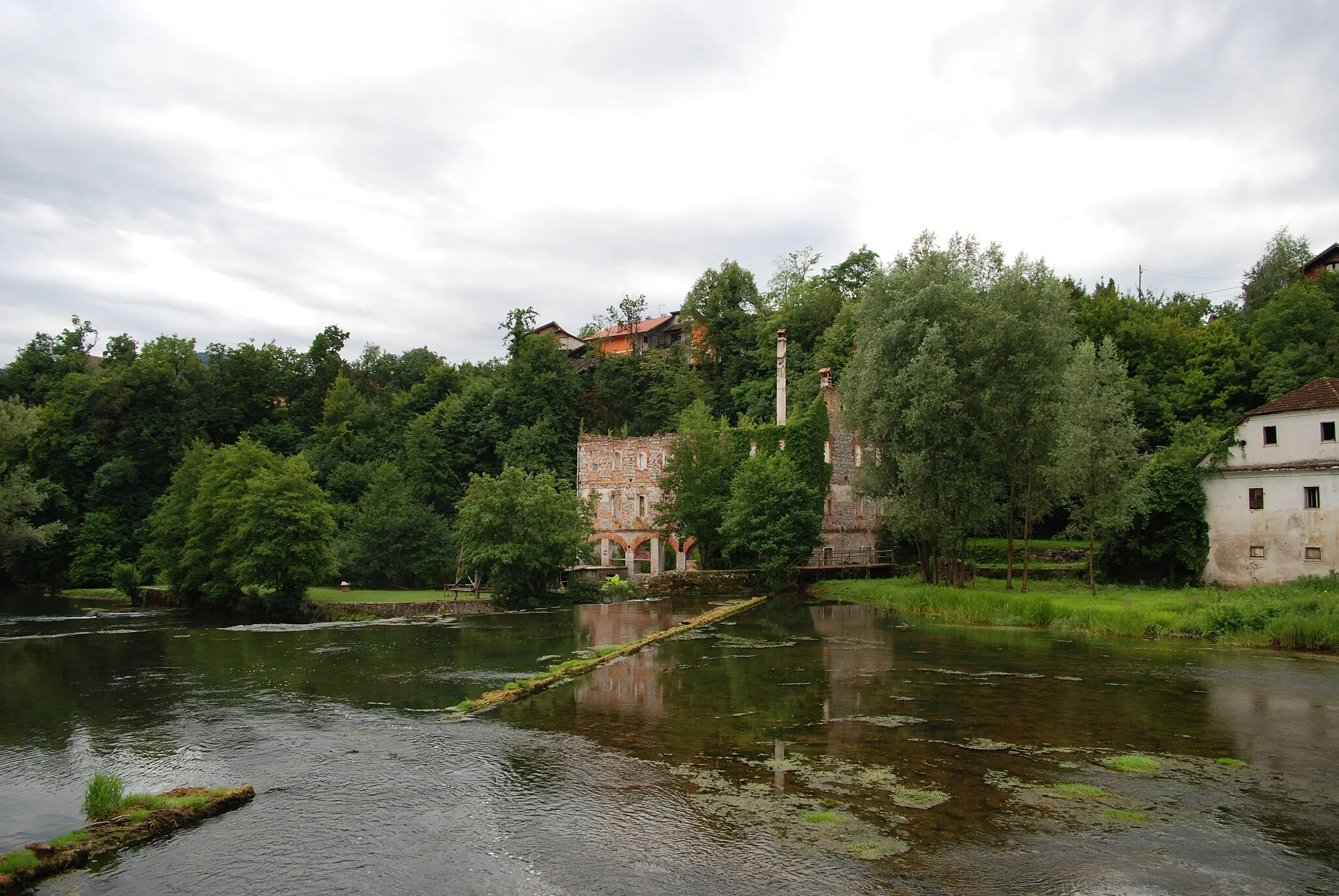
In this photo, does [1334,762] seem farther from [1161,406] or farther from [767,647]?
[1161,406]

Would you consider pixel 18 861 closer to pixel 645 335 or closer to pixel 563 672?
pixel 563 672

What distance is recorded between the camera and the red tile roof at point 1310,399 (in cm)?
2641

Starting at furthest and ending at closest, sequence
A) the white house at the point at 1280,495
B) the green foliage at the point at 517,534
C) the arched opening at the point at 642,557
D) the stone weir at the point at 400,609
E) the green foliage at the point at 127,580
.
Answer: the arched opening at the point at 642,557 → the green foliage at the point at 127,580 → the green foliage at the point at 517,534 → the stone weir at the point at 400,609 → the white house at the point at 1280,495

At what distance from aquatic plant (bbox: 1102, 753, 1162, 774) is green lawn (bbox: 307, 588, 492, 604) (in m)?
29.1

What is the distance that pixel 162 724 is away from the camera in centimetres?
1360

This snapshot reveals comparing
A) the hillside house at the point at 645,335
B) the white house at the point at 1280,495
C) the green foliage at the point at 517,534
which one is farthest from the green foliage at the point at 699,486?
the hillside house at the point at 645,335

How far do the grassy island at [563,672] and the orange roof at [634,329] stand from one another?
53.9m

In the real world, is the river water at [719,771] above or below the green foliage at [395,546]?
below

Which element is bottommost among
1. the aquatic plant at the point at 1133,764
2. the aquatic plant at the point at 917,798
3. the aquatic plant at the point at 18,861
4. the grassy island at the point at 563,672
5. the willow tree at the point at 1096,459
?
the grassy island at the point at 563,672

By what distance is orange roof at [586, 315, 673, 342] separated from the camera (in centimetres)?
7906

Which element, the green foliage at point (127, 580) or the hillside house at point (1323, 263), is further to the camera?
the hillside house at point (1323, 263)

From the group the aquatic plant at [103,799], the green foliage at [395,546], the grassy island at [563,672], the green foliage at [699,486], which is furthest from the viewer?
the green foliage at [395,546]

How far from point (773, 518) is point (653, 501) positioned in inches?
556

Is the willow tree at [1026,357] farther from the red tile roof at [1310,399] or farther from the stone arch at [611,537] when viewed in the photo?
the stone arch at [611,537]
